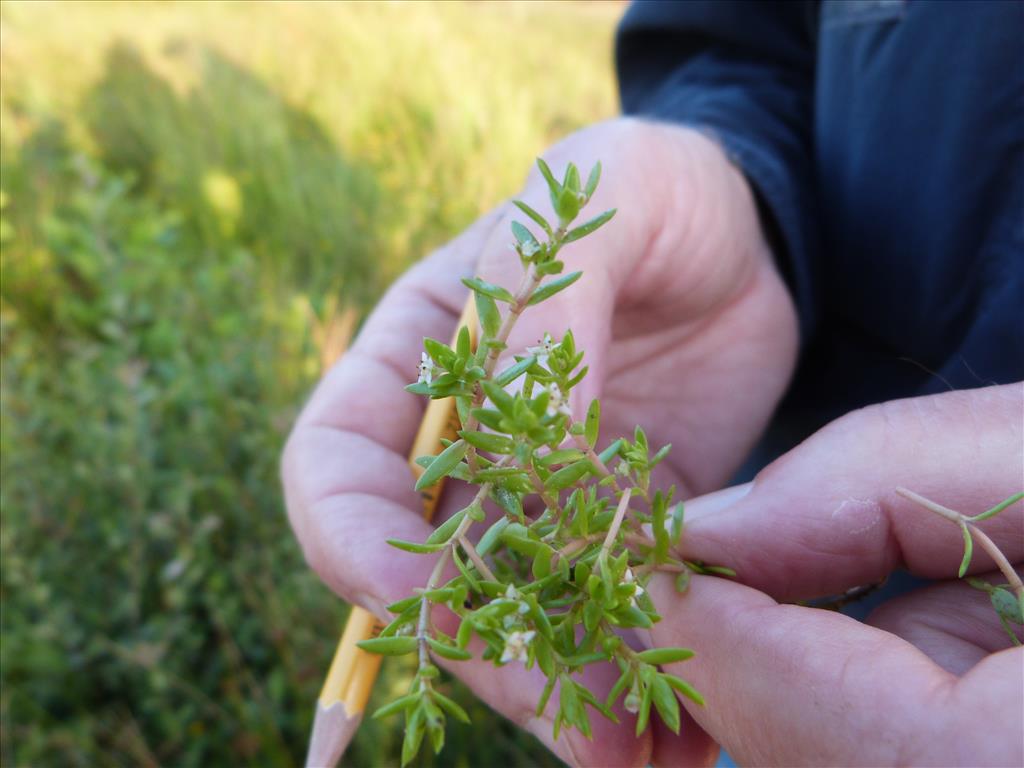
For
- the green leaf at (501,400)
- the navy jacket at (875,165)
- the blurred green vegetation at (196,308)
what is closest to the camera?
the green leaf at (501,400)

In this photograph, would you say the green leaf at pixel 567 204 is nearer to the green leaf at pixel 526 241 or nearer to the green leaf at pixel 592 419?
the green leaf at pixel 526 241

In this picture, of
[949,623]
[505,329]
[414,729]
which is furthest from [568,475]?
[949,623]

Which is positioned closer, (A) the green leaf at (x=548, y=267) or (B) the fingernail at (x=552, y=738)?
(A) the green leaf at (x=548, y=267)

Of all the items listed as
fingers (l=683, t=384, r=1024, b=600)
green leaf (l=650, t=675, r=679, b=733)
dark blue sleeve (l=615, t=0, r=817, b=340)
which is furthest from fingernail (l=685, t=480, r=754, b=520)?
dark blue sleeve (l=615, t=0, r=817, b=340)

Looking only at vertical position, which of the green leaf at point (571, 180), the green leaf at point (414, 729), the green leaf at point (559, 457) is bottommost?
the green leaf at point (414, 729)

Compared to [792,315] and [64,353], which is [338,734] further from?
[64,353]

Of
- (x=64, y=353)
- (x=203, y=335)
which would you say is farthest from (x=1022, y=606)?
(x=64, y=353)

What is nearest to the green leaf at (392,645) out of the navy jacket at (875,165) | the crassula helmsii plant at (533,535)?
the crassula helmsii plant at (533,535)
